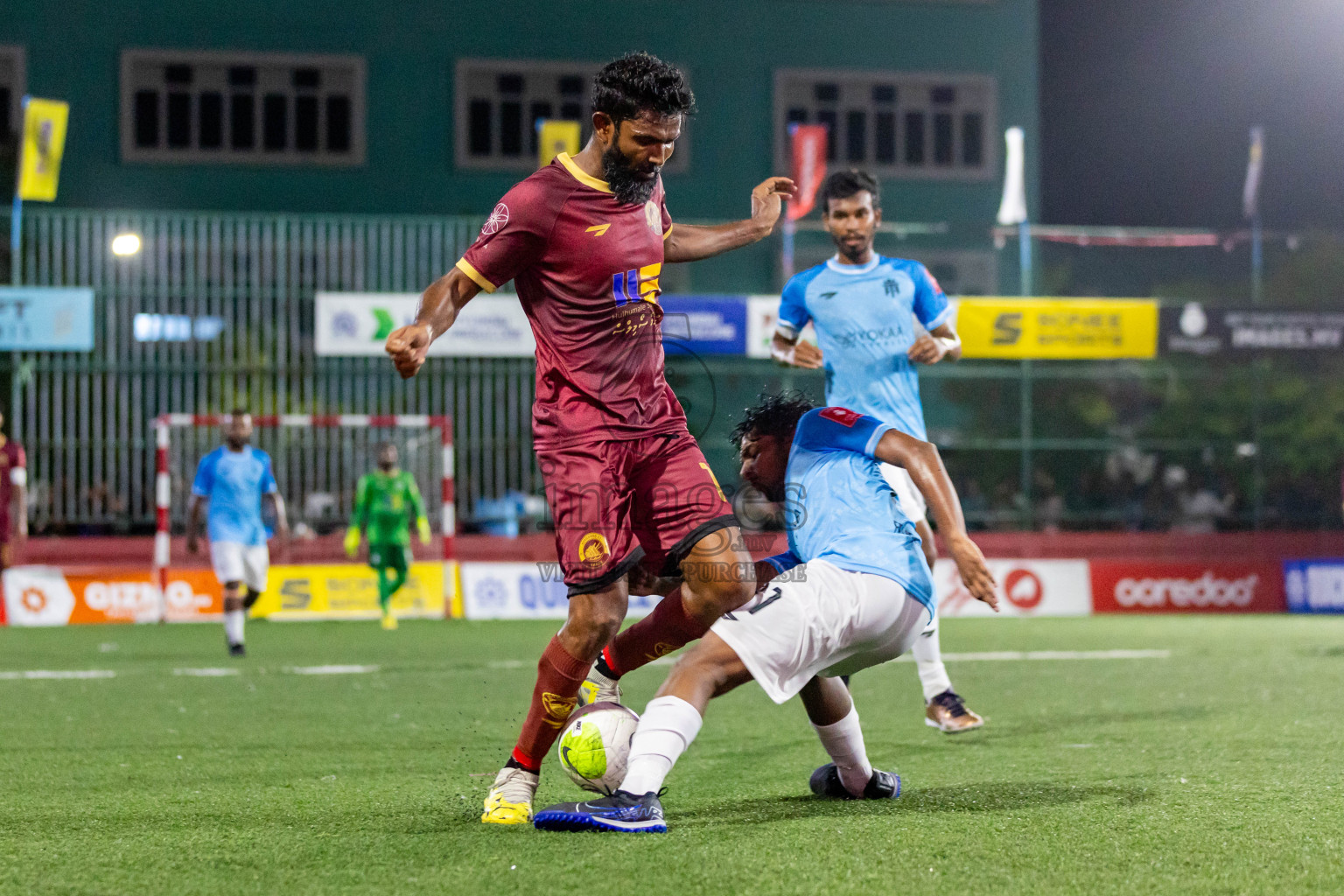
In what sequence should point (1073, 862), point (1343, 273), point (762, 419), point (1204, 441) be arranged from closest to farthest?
1. point (1073, 862)
2. point (762, 419)
3. point (1204, 441)
4. point (1343, 273)

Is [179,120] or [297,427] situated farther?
[179,120]

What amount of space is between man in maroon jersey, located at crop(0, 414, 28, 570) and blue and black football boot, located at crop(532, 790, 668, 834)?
1186 centimetres

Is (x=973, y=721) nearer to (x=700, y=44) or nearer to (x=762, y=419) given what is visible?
(x=762, y=419)

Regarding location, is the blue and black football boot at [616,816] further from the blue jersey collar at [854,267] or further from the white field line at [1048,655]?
the white field line at [1048,655]

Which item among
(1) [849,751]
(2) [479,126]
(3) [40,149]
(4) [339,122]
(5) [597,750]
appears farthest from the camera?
(2) [479,126]

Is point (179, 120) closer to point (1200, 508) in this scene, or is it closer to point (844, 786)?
point (1200, 508)

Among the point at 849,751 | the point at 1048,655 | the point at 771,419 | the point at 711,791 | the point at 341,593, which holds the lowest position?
the point at 341,593

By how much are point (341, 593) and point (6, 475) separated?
13.6ft

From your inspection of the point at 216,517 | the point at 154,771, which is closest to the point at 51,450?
the point at 216,517

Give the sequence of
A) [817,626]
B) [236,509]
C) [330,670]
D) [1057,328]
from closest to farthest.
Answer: [817,626] < [330,670] < [236,509] < [1057,328]

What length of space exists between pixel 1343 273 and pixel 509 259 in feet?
64.6

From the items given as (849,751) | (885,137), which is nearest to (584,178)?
(849,751)

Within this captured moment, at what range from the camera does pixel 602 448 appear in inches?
176

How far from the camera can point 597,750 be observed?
14.3 ft
